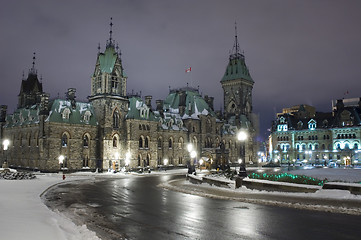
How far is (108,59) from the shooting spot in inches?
2371

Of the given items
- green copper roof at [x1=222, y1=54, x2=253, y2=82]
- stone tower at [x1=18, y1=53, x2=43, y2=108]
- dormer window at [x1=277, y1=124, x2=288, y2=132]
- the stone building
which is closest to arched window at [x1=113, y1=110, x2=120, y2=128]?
the stone building

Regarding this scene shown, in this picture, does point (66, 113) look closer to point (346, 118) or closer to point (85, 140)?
point (85, 140)

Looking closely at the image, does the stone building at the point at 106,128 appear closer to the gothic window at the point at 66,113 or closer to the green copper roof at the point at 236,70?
the gothic window at the point at 66,113

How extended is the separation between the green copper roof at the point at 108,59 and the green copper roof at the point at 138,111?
7737mm

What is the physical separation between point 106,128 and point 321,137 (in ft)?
196

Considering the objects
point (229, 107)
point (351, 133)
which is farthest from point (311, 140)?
point (229, 107)

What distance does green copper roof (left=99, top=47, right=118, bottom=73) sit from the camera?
59350 mm

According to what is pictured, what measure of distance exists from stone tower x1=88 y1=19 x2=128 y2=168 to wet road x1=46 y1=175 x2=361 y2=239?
37.0m

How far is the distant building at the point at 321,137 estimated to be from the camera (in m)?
81.9

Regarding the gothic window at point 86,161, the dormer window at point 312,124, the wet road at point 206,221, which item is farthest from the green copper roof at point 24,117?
the dormer window at point 312,124

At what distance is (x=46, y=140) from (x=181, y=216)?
4211 cm

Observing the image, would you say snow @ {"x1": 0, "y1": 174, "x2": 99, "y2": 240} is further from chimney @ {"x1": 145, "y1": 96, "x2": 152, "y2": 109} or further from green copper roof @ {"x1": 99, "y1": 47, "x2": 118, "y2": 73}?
chimney @ {"x1": 145, "y1": 96, "x2": 152, "y2": 109}

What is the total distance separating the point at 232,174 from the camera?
3356cm

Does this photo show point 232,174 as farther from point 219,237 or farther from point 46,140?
point 46,140
